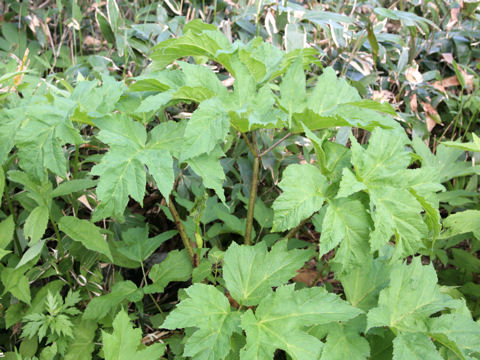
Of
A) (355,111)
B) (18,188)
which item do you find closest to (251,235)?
(355,111)

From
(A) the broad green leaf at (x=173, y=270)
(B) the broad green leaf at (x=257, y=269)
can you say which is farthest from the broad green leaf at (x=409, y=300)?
(A) the broad green leaf at (x=173, y=270)

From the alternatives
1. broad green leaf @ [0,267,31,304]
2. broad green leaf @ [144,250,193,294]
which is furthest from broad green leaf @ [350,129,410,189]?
broad green leaf @ [0,267,31,304]

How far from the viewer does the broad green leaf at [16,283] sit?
56.4 inches

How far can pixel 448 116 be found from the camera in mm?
2301

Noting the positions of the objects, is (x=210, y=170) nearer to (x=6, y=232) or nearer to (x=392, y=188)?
(x=392, y=188)

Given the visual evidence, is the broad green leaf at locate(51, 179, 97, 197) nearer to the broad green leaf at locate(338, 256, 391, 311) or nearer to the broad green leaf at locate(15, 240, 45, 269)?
the broad green leaf at locate(15, 240, 45, 269)

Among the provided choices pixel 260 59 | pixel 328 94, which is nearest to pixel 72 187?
pixel 260 59

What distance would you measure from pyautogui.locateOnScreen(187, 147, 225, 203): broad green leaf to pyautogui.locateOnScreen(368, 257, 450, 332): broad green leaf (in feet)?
1.83

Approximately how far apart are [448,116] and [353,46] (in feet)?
2.11

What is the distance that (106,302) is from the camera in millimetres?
1457

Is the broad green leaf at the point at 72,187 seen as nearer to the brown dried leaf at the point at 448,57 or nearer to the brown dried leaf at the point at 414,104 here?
the brown dried leaf at the point at 414,104

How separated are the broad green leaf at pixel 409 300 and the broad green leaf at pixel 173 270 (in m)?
0.63

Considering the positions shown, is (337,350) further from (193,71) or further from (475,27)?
(475,27)

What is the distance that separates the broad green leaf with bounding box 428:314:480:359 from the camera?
1.20 meters
